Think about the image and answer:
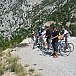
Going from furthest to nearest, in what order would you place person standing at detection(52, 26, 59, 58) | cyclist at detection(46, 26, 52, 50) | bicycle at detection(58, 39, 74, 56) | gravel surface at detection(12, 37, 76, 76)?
bicycle at detection(58, 39, 74, 56) < cyclist at detection(46, 26, 52, 50) < person standing at detection(52, 26, 59, 58) < gravel surface at detection(12, 37, 76, 76)

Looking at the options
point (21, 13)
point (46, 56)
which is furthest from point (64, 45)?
point (21, 13)

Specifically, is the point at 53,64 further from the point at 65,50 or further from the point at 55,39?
the point at 65,50

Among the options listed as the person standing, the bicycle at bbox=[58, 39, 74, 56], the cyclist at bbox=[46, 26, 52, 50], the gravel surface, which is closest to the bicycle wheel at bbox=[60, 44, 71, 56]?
the bicycle at bbox=[58, 39, 74, 56]

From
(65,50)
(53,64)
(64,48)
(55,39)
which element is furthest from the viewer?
(65,50)

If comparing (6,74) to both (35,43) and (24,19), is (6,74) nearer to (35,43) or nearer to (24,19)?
(35,43)

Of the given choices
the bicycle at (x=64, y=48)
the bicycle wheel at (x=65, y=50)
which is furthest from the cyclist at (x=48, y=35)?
the bicycle wheel at (x=65, y=50)

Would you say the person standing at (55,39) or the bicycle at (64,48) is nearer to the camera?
the person standing at (55,39)

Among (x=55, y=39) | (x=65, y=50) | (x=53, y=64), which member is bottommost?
(x=53, y=64)

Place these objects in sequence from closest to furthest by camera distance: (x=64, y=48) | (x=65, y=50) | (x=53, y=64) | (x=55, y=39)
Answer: (x=53, y=64)
(x=55, y=39)
(x=64, y=48)
(x=65, y=50)

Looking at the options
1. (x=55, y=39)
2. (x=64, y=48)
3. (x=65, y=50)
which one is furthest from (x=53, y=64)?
(x=65, y=50)

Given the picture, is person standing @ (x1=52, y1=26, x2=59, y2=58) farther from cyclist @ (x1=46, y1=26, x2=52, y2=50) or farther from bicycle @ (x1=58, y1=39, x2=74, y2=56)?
cyclist @ (x1=46, y1=26, x2=52, y2=50)

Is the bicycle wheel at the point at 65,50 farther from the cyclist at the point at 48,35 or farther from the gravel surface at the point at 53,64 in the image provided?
the cyclist at the point at 48,35

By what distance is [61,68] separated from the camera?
13.5 meters

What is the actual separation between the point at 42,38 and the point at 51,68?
219 inches
